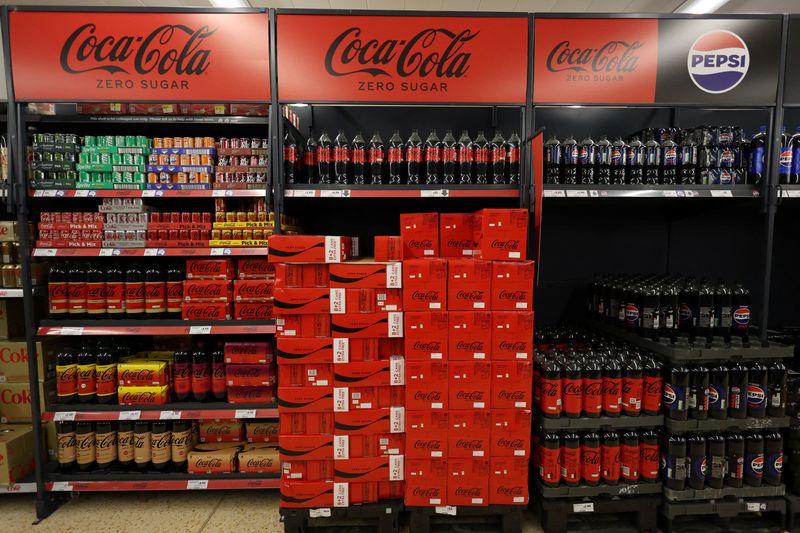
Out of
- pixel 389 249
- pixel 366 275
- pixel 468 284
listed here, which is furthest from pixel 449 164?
pixel 366 275

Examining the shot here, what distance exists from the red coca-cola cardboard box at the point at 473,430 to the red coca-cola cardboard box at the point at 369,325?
0.60 metres

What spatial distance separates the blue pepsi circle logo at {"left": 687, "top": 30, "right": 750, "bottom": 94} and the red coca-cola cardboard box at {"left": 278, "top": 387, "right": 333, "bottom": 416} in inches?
123

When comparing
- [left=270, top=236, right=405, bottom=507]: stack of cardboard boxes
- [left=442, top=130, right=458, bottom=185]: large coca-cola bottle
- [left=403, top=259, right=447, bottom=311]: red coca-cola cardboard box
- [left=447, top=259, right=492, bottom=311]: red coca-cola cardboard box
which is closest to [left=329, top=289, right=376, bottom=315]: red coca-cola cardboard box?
[left=270, top=236, right=405, bottom=507]: stack of cardboard boxes

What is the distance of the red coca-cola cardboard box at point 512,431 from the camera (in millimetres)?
2199

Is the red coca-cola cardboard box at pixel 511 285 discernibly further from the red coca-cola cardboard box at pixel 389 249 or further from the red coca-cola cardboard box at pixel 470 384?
the red coca-cola cardboard box at pixel 389 249

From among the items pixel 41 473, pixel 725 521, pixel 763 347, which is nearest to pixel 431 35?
pixel 763 347

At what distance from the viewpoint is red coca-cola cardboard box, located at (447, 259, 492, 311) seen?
2.15m

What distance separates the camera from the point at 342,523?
2.33 m

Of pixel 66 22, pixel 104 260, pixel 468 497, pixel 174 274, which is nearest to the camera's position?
pixel 468 497

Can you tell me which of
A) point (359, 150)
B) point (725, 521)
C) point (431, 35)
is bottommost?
point (725, 521)

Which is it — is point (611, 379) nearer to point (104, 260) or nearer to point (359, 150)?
point (359, 150)

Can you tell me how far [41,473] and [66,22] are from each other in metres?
2.91

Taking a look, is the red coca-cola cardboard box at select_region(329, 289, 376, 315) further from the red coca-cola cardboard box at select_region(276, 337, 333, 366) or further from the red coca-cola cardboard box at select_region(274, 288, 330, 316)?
the red coca-cola cardboard box at select_region(276, 337, 333, 366)

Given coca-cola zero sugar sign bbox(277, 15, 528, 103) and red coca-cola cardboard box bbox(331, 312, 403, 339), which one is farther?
coca-cola zero sugar sign bbox(277, 15, 528, 103)
